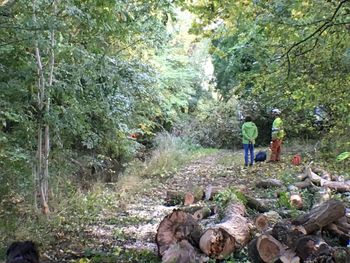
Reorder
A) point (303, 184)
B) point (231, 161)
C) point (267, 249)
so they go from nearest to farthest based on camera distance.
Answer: point (267, 249), point (303, 184), point (231, 161)

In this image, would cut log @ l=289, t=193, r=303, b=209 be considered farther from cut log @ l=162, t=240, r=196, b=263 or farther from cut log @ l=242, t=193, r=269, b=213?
cut log @ l=162, t=240, r=196, b=263

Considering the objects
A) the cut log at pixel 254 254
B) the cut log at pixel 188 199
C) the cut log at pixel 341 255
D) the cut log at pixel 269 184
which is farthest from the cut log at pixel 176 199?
the cut log at pixel 341 255

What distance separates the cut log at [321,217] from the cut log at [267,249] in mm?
556

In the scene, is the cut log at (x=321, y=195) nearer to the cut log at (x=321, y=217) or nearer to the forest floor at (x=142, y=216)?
the forest floor at (x=142, y=216)

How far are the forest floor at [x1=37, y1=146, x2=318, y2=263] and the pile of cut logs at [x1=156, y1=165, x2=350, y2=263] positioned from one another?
0.45 m

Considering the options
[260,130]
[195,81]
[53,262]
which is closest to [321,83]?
[53,262]

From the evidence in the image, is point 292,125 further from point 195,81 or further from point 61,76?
point 195,81

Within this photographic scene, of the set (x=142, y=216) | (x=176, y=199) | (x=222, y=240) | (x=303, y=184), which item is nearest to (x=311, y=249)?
(x=222, y=240)

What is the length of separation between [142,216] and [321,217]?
148 inches

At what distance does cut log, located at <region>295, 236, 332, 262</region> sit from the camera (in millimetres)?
4633

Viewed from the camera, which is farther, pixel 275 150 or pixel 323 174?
pixel 275 150

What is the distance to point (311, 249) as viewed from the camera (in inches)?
186

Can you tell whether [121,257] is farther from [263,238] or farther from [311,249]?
[311,249]

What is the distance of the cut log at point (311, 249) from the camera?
4633 mm
